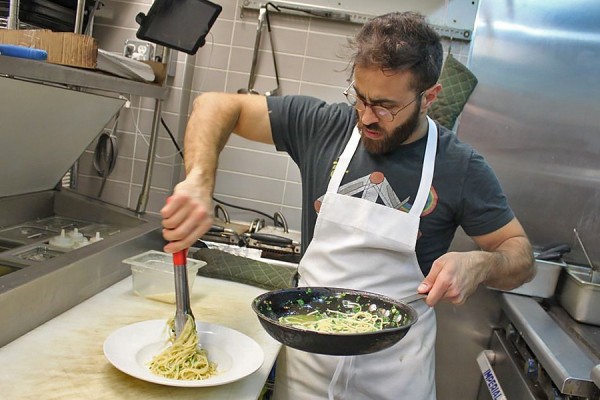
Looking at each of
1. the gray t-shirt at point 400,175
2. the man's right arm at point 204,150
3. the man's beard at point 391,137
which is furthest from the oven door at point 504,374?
the man's right arm at point 204,150

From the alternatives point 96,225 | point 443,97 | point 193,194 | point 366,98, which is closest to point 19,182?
point 96,225

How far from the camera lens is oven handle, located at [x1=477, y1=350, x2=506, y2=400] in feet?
6.06

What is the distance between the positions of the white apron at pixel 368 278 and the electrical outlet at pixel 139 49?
4.18 feet

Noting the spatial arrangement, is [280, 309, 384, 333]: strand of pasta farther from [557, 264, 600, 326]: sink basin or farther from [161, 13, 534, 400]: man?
[557, 264, 600, 326]: sink basin

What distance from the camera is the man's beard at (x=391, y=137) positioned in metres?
1.40

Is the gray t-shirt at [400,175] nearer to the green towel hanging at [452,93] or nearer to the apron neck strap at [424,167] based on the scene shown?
the apron neck strap at [424,167]

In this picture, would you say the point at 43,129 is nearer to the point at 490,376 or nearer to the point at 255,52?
the point at 255,52

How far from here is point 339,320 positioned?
1.27 m

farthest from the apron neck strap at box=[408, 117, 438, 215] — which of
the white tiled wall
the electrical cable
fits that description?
the electrical cable

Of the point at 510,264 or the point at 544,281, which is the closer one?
the point at 510,264

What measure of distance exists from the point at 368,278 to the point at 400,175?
27cm

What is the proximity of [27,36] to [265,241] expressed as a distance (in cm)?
117

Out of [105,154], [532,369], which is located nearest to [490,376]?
[532,369]

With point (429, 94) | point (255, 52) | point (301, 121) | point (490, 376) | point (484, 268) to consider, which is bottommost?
point (490, 376)
